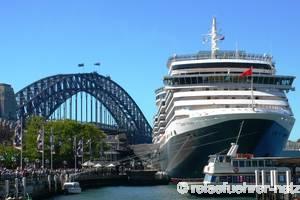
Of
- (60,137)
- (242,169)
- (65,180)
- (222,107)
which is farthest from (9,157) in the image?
(242,169)

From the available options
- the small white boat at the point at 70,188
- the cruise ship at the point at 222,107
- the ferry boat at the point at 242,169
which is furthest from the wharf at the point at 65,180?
the ferry boat at the point at 242,169

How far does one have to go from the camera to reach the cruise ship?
3406 inches

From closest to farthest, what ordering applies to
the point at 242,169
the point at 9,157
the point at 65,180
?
the point at 242,169 → the point at 65,180 → the point at 9,157

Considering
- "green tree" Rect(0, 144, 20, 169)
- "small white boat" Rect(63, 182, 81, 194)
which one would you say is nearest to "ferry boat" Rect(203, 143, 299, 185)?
"small white boat" Rect(63, 182, 81, 194)

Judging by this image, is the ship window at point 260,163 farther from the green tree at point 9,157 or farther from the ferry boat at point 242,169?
the green tree at point 9,157

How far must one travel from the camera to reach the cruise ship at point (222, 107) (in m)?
86.5

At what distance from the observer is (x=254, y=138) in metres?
86.3

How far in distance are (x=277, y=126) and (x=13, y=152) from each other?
69.9 metres

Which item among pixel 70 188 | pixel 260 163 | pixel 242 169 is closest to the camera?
pixel 242 169

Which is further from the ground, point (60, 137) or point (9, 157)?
point (60, 137)

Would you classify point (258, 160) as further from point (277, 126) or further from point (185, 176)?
point (185, 176)

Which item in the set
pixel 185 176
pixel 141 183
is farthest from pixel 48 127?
pixel 185 176

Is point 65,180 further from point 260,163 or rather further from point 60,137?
point 60,137

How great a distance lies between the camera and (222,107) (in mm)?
90625
